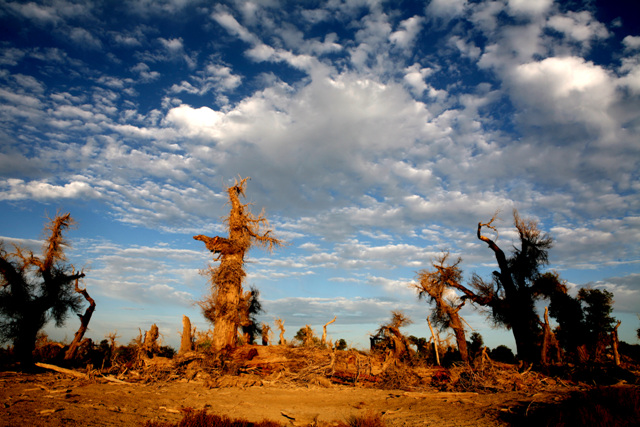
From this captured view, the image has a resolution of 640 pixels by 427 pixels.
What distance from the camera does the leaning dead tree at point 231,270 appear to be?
66.6ft

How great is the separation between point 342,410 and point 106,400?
7888 mm

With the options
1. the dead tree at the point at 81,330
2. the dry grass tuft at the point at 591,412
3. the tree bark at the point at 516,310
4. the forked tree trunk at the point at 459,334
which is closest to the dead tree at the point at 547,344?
the tree bark at the point at 516,310

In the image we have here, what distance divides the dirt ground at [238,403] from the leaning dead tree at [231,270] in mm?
5433

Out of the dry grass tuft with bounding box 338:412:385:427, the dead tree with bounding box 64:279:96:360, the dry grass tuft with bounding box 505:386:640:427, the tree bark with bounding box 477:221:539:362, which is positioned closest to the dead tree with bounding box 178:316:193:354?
the dead tree with bounding box 64:279:96:360

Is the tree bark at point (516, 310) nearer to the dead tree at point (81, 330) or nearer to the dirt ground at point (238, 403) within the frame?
the dirt ground at point (238, 403)

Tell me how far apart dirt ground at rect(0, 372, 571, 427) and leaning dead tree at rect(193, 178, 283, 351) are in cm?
543

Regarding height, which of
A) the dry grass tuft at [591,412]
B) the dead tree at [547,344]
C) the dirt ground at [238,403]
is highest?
the dead tree at [547,344]

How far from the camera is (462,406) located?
11414 mm

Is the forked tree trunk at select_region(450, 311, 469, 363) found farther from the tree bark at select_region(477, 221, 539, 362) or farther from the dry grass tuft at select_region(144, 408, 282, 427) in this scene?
the dry grass tuft at select_region(144, 408, 282, 427)

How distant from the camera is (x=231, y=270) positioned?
834 inches

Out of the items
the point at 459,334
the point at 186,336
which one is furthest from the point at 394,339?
the point at 186,336

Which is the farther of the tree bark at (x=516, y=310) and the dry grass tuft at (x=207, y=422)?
the tree bark at (x=516, y=310)

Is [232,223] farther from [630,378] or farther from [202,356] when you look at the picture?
[630,378]

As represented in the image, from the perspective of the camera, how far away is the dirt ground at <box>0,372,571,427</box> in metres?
9.19
